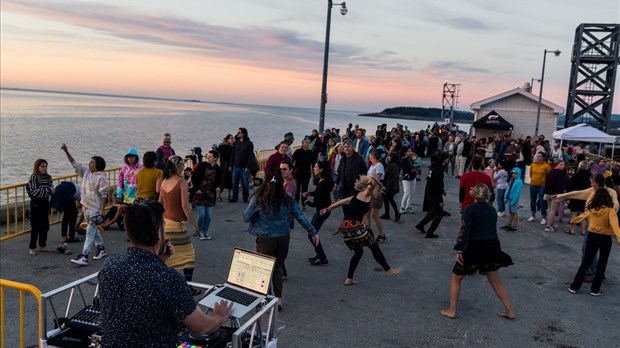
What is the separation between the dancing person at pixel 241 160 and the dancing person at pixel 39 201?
4.90 m

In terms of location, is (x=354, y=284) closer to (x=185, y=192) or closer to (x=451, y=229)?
(x=185, y=192)

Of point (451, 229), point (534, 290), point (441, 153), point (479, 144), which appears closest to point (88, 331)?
point (534, 290)

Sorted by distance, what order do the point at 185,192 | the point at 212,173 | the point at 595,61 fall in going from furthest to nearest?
the point at 595,61 → the point at 212,173 → the point at 185,192

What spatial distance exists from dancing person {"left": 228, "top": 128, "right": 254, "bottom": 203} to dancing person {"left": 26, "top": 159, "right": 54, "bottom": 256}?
193 inches

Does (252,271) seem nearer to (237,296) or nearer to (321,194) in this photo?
(237,296)

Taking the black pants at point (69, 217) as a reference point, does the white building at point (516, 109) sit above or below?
above

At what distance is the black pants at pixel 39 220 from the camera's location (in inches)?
311

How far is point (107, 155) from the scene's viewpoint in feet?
138

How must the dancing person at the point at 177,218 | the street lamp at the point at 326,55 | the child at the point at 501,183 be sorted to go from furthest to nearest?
the street lamp at the point at 326,55 < the child at the point at 501,183 < the dancing person at the point at 177,218

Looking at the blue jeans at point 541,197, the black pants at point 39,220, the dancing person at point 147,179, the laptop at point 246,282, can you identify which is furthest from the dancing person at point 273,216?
the blue jeans at point 541,197

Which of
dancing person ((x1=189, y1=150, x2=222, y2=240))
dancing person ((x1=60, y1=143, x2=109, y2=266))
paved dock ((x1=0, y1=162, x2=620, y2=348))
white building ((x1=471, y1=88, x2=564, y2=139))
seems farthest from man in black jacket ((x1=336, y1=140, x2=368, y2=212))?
white building ((x1=471, y1=88, x2=564, y2=139))

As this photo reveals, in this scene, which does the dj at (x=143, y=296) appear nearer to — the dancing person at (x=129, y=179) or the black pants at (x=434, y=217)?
the dancing person at (x=129, y=179)

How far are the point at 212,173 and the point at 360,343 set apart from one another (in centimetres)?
472

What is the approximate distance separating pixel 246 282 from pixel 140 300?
5.44 feet
